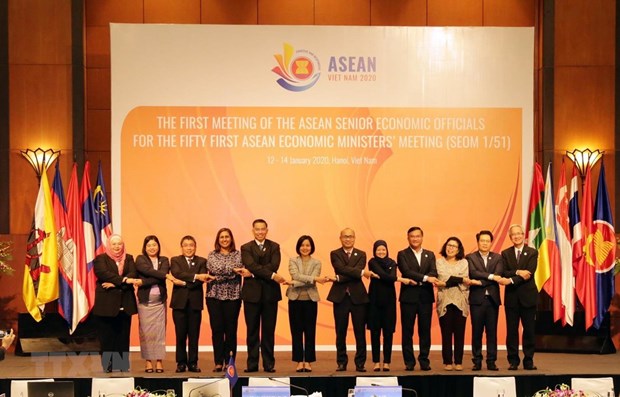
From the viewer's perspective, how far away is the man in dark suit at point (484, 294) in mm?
8523

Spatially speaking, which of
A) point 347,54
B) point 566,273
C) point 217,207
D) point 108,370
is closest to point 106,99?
point 217,207

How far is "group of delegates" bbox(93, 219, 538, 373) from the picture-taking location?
8.46 meters

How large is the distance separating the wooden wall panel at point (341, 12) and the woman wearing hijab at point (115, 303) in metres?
3.72

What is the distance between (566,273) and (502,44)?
8.07 feet

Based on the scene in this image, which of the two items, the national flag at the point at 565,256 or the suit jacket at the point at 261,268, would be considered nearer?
the suit jacket at the point at 261,268

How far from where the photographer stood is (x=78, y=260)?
9.69 metres

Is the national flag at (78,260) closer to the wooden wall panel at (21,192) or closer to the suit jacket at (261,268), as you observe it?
the wooden wall panel at (21,192)

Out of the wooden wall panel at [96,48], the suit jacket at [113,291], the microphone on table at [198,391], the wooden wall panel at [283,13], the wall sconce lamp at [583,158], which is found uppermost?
the wooden wall panel at [283,13]

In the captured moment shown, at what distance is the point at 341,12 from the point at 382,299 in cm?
366

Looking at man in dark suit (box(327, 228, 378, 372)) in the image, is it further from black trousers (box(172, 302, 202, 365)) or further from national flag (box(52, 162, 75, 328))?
national flag (box(52, 162, 75, 328))

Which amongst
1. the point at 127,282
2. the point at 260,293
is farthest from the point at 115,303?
the point at 260,293

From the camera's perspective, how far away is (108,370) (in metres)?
8.52

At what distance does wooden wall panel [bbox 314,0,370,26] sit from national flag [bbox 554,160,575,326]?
108 inches

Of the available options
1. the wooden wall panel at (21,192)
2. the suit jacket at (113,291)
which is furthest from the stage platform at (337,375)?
the wooden wall panel at (21,192)
